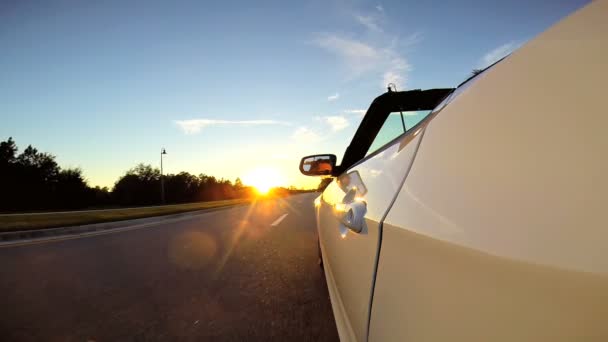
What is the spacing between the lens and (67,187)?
1634 inches

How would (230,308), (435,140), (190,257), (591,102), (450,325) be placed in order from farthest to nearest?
1. (190,257)
2. (230,308)
3. (435,140)
4. (450,325)
5. (591,102)

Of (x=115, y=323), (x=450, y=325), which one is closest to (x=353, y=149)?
(x=450, y=325)

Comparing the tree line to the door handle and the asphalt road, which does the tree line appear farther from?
the door handle

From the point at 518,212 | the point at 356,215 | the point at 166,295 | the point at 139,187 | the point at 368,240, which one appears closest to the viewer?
the point at 518,212

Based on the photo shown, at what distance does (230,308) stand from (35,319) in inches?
59.0

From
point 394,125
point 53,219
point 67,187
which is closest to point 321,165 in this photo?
point 394,125

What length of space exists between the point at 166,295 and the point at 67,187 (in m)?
52.1

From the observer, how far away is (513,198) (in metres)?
0.47

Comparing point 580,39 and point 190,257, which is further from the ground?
point 580,39

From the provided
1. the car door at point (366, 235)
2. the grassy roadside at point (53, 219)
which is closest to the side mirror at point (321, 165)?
the car door at point (366, 235)

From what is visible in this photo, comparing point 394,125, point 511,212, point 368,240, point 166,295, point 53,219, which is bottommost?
point 166,295

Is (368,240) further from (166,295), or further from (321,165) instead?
(166,295)

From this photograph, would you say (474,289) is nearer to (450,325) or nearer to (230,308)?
(450,325)

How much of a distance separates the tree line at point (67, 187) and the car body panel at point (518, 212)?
4685 cm
